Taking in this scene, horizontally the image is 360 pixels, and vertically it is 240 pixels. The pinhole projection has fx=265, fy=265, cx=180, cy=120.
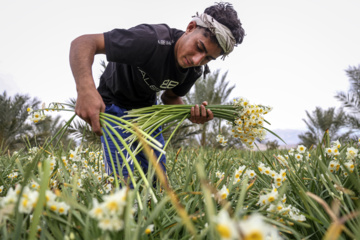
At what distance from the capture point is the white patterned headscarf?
82.5 inches

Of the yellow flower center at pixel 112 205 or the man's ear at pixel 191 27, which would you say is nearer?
the yellow flower center at pixel 112 205

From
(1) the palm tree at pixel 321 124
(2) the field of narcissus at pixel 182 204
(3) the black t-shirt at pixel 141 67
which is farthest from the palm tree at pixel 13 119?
(1) the palm tree at pixel 321 124

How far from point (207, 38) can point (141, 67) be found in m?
0.58

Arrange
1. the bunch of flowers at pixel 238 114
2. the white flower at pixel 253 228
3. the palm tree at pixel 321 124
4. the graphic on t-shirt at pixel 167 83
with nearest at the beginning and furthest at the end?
the white flower at pixel 253 228, the bunch of flowers at pixel 238 114, the graphic on t-shirt at pixel 167 83, the palm tree at pixel 321 124

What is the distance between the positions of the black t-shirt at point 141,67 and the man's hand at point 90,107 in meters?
0.49

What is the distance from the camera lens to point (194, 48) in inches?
83.4

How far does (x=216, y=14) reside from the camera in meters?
2.28

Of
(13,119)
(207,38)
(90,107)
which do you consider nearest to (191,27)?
(207,38)

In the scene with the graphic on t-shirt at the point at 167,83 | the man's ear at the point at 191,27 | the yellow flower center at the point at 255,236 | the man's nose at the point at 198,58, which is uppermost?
the man's ear at the point at 191,27

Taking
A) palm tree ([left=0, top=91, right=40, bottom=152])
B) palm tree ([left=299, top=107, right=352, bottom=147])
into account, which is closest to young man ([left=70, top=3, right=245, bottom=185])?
palm tree ([left=0, top=91, right=40, bottom=152])

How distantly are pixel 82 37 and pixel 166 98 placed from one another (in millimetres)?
1408

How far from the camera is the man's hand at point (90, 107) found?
4.51ft

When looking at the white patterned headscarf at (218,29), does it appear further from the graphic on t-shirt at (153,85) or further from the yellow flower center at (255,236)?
the yellow flower center at (255,236)

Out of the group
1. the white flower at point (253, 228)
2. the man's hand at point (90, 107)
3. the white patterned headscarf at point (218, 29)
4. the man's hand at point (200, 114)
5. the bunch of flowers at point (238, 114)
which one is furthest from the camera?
the white patterned headscarf at point (218, 29)
